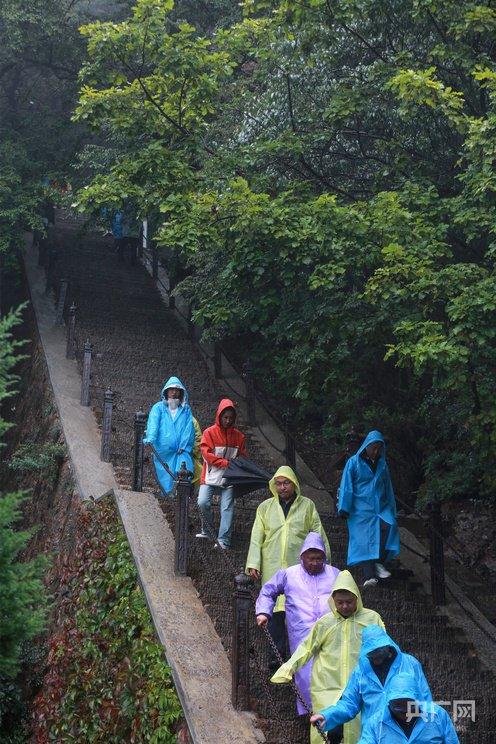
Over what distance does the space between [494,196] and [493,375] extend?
5.96 ft

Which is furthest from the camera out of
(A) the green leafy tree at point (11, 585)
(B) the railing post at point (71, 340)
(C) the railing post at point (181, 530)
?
(B) the railing post at point (71, 340)

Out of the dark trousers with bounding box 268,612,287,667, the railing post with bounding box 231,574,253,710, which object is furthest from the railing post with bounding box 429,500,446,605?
the railing post with bounding box 231,574,253,710

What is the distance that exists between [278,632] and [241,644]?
0.76m

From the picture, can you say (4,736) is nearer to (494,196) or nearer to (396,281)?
(396,281)

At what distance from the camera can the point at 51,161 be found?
20.0m

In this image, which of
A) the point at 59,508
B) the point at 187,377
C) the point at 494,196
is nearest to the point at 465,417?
the point at 494,196

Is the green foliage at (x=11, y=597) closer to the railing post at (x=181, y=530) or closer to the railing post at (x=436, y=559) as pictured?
the railing post at (x=181, y=530)

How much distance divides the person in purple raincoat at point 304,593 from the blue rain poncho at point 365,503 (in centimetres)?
250

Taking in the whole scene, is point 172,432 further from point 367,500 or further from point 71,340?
point 71,340

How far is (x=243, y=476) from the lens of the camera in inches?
384

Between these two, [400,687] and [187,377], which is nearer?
[400,687]

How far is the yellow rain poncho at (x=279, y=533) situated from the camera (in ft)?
26.4

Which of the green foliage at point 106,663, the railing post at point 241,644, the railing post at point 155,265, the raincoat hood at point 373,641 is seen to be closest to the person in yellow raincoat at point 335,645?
the railing post at point 241,644

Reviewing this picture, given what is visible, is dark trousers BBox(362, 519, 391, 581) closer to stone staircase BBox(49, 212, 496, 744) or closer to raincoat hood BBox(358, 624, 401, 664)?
stone staircase BBox(49, 212, 496, 744)
